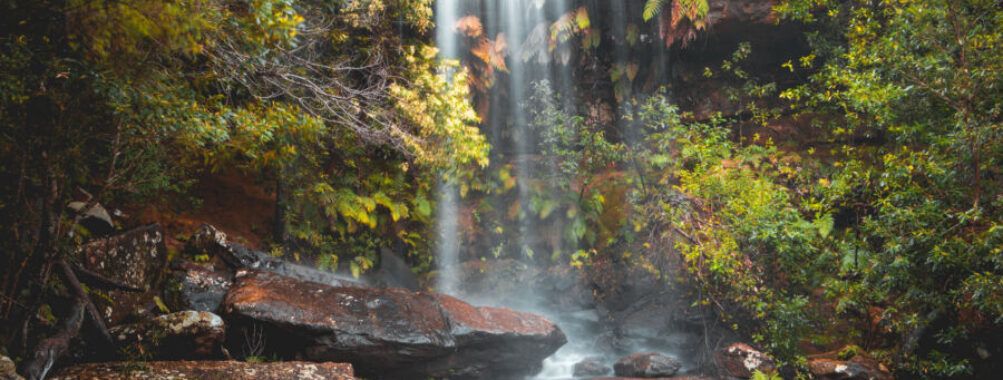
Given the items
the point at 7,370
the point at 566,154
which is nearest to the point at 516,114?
the point at 566,154

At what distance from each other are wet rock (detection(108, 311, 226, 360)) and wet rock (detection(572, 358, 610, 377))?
5256mm

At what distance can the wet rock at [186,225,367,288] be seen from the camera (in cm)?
651

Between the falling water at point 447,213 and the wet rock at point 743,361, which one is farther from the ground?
the falling water at point 447,213

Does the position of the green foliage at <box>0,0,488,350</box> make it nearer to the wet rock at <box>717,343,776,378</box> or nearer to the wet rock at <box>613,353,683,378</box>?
the wet rock at <box>613,353,683,378</box>

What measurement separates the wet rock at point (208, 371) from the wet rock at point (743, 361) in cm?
528

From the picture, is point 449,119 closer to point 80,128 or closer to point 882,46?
point 80,128

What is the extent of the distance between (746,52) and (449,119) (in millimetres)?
6674

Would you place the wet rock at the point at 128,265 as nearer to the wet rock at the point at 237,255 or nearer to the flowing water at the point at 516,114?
the wet rock at the point at 237,255

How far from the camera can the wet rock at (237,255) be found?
6512 mm

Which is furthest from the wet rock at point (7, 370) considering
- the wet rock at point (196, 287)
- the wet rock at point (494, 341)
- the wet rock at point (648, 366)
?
the wet rock at point (648, 366)

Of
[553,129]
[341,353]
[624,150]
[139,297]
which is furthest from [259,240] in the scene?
[624,150]

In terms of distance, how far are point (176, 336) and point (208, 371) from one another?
595 millimetres

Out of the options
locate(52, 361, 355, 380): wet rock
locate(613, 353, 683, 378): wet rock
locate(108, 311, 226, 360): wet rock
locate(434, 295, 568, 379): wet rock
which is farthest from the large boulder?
locate(613, 353, 683, 378): wet rock

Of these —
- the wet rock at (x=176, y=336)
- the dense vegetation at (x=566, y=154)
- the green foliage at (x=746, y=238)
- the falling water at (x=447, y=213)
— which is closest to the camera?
the dense vegetation at (x=566, y=154)
